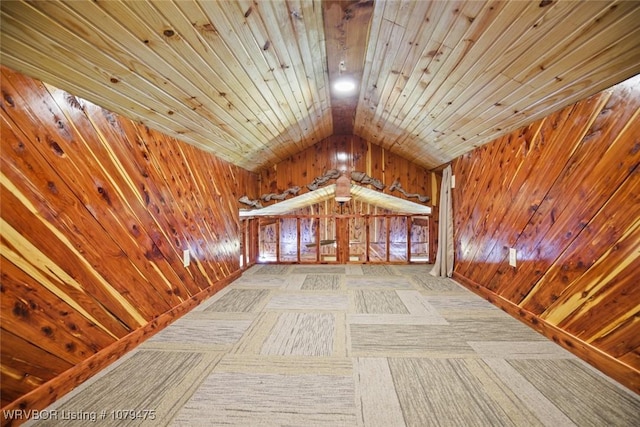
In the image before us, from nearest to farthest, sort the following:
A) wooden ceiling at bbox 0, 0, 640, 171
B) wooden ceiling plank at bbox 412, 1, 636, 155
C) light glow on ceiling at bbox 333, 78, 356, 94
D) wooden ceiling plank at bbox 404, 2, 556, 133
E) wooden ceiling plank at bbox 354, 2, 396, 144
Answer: wooden ceiling at bbox 0, 0, 640, 171 → wooden ceiling plank at bbox 404, 2, 556, 133 → wooden ceiling plank at bbox 354, 2, 396, 144 → wooden ceiling plank at bbox 412, 1, 636, 155 → light glow on ceiling at bbox 333, 78, 356, 94

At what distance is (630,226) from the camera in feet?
4.44

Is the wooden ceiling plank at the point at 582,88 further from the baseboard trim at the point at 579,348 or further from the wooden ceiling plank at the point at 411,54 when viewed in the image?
the baseboard trim at the point at 579,348

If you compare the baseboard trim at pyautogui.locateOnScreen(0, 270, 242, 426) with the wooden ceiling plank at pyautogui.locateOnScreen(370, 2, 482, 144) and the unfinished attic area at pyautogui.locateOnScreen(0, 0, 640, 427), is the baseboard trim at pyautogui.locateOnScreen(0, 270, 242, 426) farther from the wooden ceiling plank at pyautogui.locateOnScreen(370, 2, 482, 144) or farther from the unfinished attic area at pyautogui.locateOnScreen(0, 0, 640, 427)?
the wooden ceiling plank at pyautogui.locateOnScreen(370, 2, 482, 144)

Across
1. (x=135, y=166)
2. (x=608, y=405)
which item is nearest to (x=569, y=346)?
(x=608, y=405)

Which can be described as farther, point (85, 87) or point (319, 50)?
point (319, 50)

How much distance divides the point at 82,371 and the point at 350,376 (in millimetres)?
1460

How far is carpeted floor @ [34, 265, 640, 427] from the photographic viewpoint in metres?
1.19

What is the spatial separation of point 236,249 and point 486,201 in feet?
10.3

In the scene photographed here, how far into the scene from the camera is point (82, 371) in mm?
1410

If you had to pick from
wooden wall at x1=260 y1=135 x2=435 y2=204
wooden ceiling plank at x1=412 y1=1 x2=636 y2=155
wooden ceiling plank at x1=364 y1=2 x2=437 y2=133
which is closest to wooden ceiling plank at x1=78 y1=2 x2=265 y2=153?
wooden ceiling plank at x1=364 y1=2 x2=437 y2=133

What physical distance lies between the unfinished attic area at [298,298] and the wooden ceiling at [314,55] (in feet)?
0.04

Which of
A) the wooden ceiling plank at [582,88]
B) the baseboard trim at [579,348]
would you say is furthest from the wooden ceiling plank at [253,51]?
the baseboard trim at [579,348]

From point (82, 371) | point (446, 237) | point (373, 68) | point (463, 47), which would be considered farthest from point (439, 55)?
point (82, 371)

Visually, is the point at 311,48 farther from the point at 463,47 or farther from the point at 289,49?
the point at 463,47
